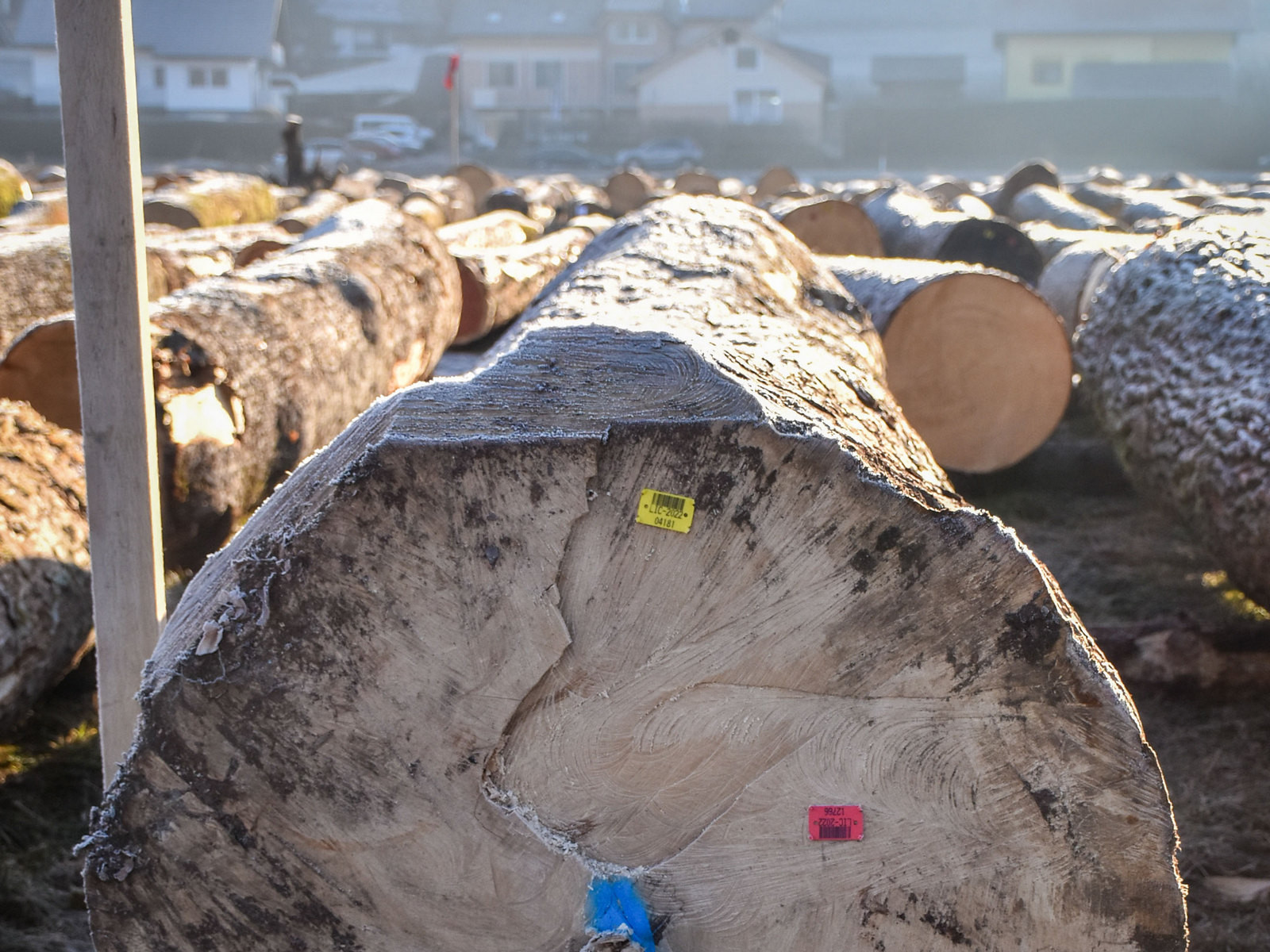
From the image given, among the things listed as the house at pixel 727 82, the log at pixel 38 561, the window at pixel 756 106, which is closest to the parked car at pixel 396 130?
the house at pixel 727 82

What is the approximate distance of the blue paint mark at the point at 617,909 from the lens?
4.41 ft

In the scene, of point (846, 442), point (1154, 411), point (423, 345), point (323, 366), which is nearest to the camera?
point (846, 442)

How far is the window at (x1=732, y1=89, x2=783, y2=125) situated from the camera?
1426 inches

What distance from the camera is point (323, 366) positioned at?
3893 millimetres

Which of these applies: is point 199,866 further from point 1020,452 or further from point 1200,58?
point 1200,58

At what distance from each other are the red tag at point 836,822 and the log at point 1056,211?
23.9ft

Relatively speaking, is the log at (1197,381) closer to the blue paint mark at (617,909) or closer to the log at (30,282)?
the blue paint mark at (617,909)

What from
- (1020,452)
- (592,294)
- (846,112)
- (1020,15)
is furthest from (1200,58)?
(592,294)

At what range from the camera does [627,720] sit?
136cm

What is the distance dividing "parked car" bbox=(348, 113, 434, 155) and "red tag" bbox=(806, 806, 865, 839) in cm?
3115

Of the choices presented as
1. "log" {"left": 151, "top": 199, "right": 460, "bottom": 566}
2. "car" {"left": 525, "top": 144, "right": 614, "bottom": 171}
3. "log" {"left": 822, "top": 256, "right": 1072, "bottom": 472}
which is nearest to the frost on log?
"log" {"left": 151, "top": 199, "right": 460, "bottom": 566}

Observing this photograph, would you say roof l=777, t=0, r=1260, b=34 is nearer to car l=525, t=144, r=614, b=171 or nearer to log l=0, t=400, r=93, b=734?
car l=525, t=144, r=614, b=171

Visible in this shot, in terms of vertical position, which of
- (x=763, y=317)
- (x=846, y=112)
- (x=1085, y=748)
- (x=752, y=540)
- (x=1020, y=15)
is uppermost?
(x=1020, y=15)

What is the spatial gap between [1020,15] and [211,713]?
43502 millimetres
